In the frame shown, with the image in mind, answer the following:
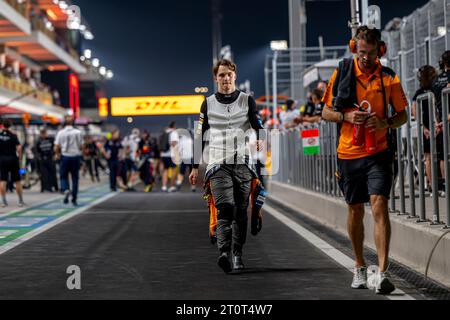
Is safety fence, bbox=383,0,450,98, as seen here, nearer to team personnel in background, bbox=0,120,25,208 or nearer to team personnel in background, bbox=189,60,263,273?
team personnel in background, bbox=189,60,263,273

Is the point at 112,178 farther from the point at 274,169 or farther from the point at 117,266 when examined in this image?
the point at 117,266

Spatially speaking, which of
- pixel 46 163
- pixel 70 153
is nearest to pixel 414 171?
pixel 70 153

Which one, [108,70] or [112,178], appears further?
[108,70]

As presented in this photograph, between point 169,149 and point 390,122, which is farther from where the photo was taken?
point 169,149

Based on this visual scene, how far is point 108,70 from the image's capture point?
368ft

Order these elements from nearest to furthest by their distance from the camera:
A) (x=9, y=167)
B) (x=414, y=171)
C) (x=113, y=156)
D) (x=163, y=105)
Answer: (x=414, y=171) → (x=9, y=167) → (x=113, y=156) → (x=163, y=105)

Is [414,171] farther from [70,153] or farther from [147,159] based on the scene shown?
[147,159]

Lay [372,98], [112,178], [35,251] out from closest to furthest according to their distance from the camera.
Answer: [372,98], [35,251], [112,178]

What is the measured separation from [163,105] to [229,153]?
56.8 m

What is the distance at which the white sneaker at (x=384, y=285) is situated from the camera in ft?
24.3

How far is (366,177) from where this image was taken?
7.87m

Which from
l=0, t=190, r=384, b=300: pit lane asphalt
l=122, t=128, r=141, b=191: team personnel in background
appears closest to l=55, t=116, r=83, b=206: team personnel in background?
l=0, t=190, r=384, b=300: pit lane asphalt

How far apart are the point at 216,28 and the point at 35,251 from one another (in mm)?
93594

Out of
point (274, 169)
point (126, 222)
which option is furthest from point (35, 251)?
point (274, 169)
